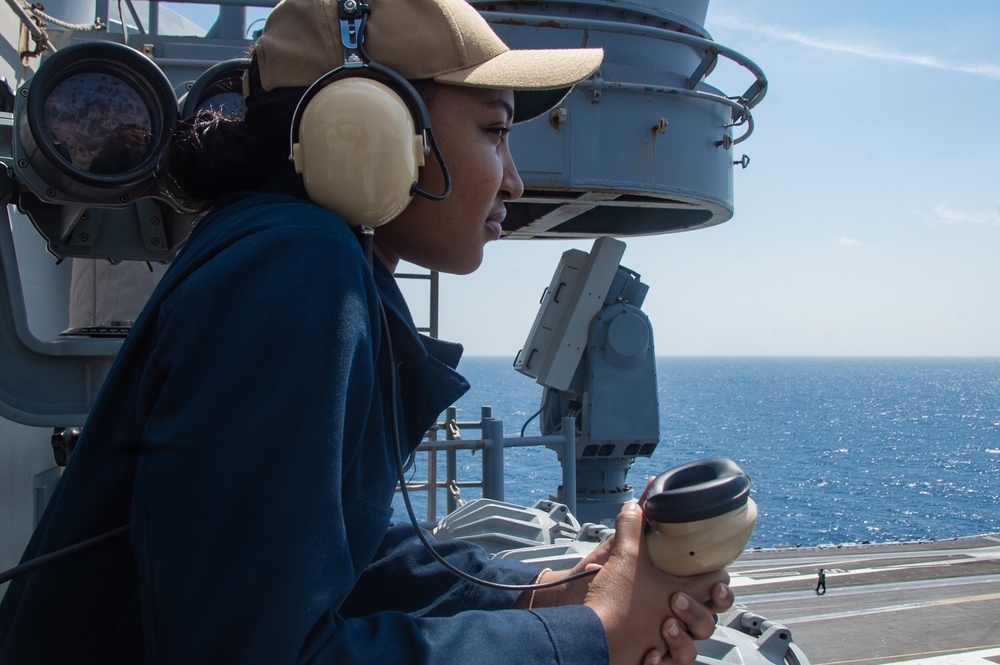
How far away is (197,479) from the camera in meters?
0.97

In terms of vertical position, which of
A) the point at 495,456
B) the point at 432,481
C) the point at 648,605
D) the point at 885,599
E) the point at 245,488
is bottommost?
the point at 885,599

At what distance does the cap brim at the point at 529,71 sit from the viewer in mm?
1399

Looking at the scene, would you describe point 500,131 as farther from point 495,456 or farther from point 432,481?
point 432,481

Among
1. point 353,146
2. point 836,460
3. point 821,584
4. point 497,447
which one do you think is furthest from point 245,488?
point 836,460

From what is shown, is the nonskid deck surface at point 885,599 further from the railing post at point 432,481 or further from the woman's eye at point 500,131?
the woman's eye at point 500,131

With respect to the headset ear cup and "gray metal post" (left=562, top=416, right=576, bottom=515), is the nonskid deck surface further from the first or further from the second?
the headset ear cup

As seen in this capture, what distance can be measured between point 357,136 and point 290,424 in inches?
20.1

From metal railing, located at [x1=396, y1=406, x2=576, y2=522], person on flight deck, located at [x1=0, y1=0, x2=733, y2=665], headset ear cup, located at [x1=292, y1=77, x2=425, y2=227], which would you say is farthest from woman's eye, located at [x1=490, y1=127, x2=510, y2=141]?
metal railing, located at [x1=396, y1=406, x2=576, y2=522]

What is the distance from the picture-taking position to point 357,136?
1.28 metres

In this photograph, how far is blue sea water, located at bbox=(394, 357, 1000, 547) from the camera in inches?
1203

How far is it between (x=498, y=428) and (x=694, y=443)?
53069 mm

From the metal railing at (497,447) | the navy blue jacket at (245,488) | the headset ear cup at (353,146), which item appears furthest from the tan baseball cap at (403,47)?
the metal railing at (497,447)

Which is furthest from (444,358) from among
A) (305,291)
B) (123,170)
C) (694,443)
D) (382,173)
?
(694,443)

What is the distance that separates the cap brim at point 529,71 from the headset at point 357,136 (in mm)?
108
